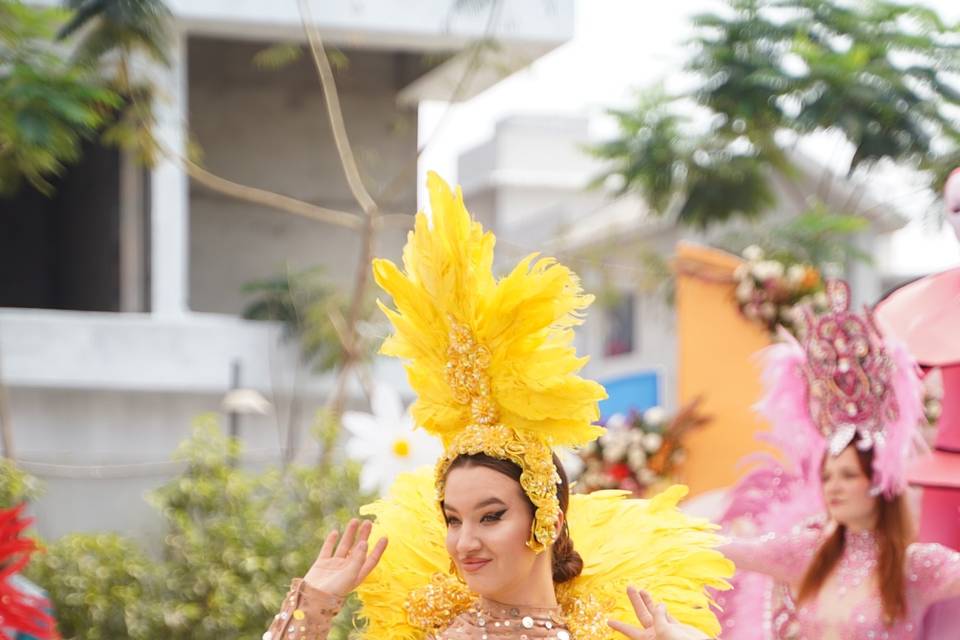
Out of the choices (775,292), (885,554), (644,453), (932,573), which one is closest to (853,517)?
(885,554)

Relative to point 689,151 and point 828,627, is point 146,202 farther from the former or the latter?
A: point 828,627

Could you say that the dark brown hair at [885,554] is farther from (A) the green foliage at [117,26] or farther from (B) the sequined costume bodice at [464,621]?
(A) the green foliage at [117,26]

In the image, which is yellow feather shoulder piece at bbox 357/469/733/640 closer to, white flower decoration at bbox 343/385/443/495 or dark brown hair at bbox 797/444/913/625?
dark brown hair at bbox 797/444/913/625

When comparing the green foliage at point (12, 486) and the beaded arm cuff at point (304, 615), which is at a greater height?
the green foliage at point (12, 486)

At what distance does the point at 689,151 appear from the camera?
1183 centimetres

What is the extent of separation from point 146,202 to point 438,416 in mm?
10214

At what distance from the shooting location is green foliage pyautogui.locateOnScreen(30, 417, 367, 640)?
30.4ft

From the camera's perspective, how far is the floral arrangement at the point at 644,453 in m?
8.98

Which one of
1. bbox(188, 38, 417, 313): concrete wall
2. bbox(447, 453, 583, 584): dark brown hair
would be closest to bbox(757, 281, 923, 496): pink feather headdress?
bbox(447, 453, 583, 584): dark brown hair

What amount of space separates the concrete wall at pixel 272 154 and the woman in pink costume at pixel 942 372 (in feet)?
32.2

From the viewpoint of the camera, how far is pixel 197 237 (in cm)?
1482

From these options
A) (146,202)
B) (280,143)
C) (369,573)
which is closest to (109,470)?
(146,202)

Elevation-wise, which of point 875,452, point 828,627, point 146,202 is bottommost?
point 828,627

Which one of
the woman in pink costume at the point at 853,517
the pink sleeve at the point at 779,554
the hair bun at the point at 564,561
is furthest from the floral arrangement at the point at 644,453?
the hair bun at the point at 564,561
